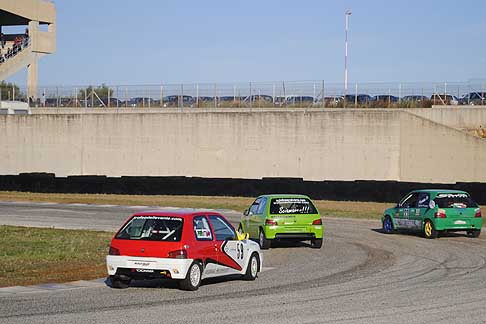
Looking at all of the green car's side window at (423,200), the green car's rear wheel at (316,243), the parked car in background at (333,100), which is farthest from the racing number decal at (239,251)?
the parked car in background at (333,100)

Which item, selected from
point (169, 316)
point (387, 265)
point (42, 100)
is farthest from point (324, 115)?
point (169, 316)

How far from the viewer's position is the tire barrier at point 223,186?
43.7 metres

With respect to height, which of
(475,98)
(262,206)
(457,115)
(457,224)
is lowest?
(457,224)

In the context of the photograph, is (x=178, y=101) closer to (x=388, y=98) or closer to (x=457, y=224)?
(x=388, y=98)

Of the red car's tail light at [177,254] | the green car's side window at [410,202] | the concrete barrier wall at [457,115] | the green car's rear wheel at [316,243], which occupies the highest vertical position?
the concrete barrier wall at [457,115]

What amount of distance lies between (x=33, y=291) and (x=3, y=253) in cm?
630

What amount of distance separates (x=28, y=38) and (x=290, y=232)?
52.4 metres

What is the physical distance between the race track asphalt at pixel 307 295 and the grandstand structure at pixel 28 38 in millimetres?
50996

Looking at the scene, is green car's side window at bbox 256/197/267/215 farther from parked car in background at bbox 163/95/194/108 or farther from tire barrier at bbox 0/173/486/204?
parked car in background at bbox 163/95/194/108

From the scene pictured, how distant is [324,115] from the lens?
169 feet

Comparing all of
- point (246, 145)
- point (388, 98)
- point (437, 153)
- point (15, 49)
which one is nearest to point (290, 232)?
point (437, 153)

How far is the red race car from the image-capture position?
14977 mm

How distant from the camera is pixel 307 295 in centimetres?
1498

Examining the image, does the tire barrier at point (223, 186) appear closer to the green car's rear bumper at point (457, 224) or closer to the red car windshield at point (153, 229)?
the green car's rear bumper at point (457, 224)
